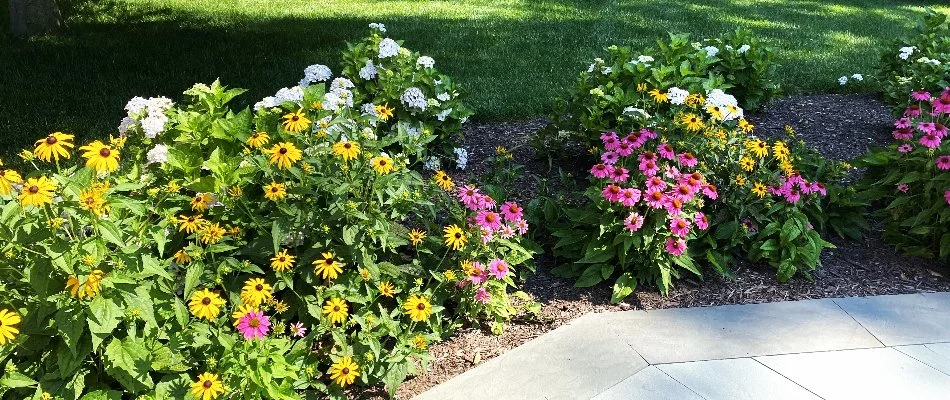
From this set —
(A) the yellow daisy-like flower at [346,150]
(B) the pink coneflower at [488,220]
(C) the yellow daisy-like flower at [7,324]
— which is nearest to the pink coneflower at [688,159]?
(B) the pink coneflower at [488,220]

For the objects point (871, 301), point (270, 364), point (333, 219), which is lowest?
point (871, 301)

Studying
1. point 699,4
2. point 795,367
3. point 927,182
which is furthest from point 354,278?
point 699,4

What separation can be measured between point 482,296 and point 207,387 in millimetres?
1015

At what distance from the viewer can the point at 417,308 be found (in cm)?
239

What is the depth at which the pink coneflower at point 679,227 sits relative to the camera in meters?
2.90

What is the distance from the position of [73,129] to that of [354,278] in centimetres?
300

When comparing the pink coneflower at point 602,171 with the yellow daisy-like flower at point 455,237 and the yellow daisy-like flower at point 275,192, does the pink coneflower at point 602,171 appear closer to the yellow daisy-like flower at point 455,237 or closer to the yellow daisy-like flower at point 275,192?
the yellow daisy-like flower at point 455,237

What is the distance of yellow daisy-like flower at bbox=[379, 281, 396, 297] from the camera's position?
2.45 metres

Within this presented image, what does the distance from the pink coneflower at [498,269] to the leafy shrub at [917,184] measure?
6.28 ft

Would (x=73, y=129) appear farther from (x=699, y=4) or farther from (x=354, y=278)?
(x=699, y=4)

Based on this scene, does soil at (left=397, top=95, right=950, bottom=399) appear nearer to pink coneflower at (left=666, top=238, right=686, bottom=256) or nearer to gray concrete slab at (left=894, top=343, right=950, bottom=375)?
pink coneflower at (left=666, top=238, right=686, bottom=256)

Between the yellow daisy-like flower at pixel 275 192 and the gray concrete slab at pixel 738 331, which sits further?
the gray concrete slab at pixel 738 331

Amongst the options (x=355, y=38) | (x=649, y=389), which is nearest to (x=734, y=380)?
(x=649, y=389)

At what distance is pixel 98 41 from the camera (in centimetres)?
657
